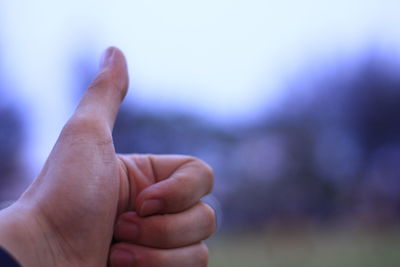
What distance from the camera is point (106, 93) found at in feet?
2.86

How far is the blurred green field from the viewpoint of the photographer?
376 centimetres

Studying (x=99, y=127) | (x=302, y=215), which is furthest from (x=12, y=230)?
(x=302, y=215)

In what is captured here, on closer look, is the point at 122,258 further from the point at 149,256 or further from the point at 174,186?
the point at 174,186

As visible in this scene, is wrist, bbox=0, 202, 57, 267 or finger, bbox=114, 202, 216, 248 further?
finger, bbox=114, 202, 216, 248

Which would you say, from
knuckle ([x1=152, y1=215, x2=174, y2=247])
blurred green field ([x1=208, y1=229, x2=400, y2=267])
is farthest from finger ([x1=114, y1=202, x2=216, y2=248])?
blurred green field ([x1=208, y1=229, x2=400, y2=267])

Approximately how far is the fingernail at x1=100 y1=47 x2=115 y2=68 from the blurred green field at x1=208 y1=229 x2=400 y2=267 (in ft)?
9.78

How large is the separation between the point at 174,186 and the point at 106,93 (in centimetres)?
21

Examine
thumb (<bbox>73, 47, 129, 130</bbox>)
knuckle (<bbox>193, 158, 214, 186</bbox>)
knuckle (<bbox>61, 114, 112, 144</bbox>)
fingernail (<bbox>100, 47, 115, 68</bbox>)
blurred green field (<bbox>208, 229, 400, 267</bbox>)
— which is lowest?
blurred green field (<bbox>208, 229, 400, 267</bbox>)

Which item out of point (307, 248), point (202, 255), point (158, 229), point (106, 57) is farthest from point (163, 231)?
point (307, 248)

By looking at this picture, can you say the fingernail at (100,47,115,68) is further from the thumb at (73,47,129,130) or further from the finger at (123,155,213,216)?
the finger at (123,155,213,216)

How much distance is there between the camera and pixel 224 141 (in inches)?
335

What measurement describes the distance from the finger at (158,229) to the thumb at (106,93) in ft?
0.60

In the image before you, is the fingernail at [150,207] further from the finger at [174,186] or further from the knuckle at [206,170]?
the knuckle at [206,170]

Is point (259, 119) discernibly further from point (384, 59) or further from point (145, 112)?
point (384, 59)
